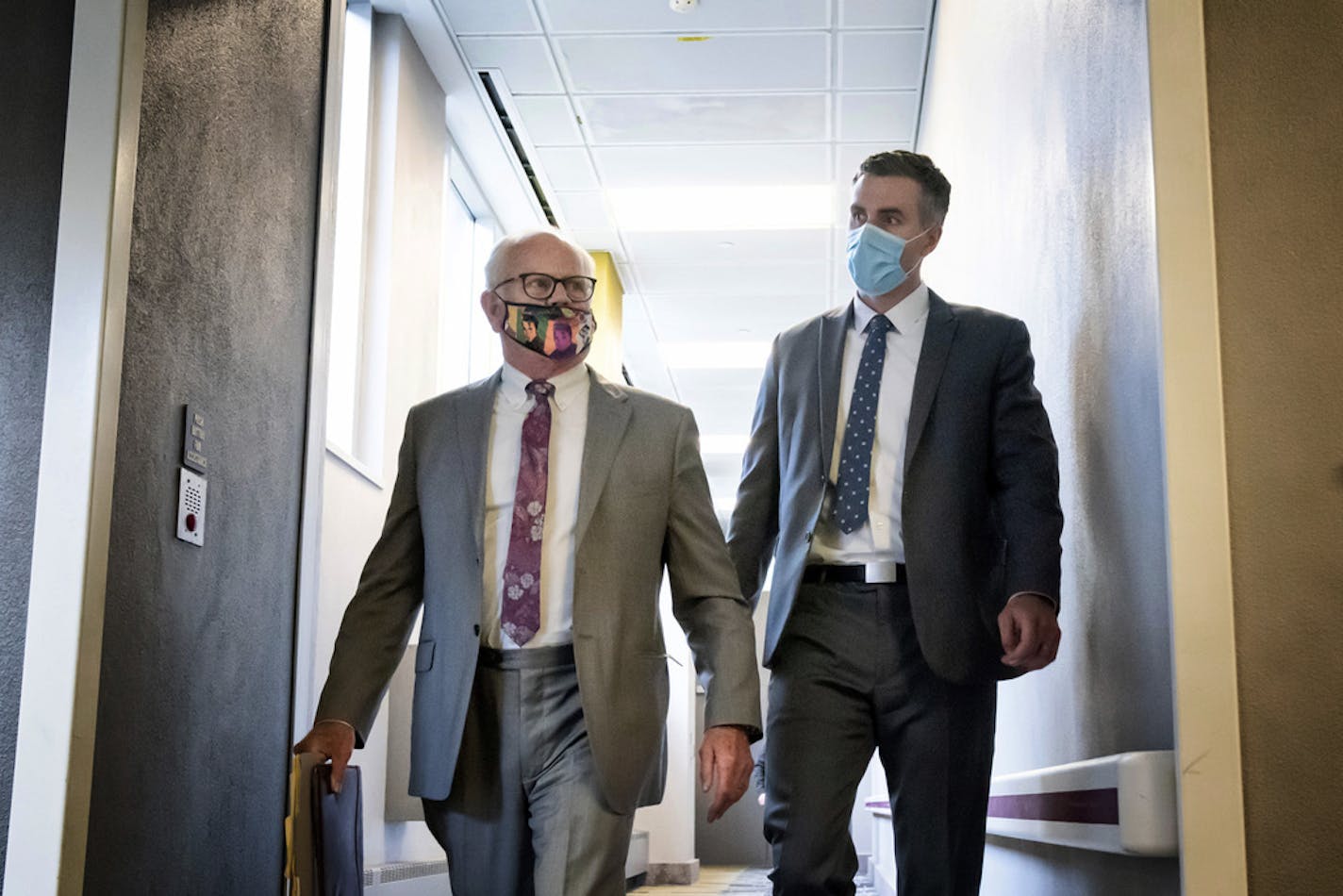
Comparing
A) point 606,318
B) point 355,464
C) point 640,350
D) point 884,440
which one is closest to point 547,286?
point 884,440

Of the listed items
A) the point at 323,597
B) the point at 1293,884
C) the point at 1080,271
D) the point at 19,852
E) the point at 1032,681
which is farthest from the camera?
the point at 323,597

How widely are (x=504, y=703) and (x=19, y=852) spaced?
0.71 meters

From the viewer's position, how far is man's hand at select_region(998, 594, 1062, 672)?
98.0 inches

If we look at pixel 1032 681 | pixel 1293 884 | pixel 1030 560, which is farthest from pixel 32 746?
pixel 1032 681

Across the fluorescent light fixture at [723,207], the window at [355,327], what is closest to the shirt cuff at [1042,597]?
the window at [355,327]

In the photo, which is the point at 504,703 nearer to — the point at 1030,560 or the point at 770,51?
the point at 1030,560

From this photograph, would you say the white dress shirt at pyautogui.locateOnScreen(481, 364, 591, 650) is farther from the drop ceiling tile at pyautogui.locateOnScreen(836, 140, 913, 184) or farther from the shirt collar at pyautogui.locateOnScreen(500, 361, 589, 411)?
the drop ceiling tile at pyautogui.locateOnScreen(836, 140, 913, 184)

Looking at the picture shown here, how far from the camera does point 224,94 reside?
3.03 meters

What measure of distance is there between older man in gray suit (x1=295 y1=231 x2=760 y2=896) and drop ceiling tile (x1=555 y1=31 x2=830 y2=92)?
154 inches

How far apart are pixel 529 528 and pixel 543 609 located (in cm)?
13

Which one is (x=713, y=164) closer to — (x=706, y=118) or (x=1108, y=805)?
(x=706, y=118)

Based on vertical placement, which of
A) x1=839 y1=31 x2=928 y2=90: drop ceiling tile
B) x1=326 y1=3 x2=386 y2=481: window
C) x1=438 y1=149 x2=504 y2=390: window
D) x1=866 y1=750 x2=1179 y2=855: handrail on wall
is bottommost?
x1=866 y1=750 x2=1179 y2=855: handrail on wall

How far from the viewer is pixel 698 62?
657 centimetres

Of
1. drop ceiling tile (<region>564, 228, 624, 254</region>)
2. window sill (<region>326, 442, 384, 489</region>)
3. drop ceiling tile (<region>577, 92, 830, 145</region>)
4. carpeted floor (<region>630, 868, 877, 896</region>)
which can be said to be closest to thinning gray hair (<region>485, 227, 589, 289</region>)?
window sill (<region>326, 442, 384, 489</region>)
